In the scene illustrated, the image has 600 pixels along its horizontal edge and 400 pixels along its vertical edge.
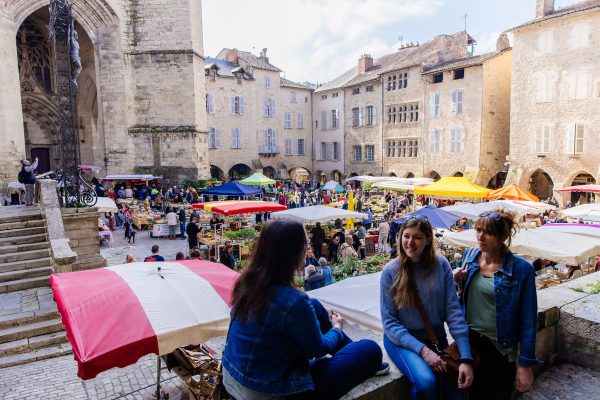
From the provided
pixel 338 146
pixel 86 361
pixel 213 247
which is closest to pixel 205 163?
pixel 213 247

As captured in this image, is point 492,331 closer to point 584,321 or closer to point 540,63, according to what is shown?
point 584,321

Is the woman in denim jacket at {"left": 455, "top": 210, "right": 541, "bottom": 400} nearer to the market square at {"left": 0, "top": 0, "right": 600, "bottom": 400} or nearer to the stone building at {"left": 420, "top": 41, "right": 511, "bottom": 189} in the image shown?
the market square at {"left": 0, "top": 0, "right": 600, "bottom": 400}

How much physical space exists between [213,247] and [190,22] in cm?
1485

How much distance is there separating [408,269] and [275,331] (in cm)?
97

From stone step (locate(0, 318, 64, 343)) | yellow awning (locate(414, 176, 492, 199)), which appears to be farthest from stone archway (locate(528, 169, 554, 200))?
stone step (locate(0, 318, 64, 343))

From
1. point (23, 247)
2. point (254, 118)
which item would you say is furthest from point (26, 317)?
point (254, 118)

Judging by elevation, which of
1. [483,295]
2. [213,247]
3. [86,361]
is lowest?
[213,247]

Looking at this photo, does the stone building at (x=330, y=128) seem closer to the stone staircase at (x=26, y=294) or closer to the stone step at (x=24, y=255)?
the stone staircase at (x=26, y=294)

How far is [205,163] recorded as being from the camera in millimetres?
25031

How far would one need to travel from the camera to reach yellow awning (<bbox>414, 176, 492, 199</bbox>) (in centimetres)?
1555

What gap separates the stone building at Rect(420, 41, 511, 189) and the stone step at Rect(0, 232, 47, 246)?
23900mm

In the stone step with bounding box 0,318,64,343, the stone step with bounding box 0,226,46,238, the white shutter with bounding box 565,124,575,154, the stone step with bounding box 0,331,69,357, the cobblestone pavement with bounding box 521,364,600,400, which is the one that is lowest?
the stone step with bounding box 0,331,69,357

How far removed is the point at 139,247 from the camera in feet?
46.7

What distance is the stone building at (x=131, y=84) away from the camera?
21.8 m
